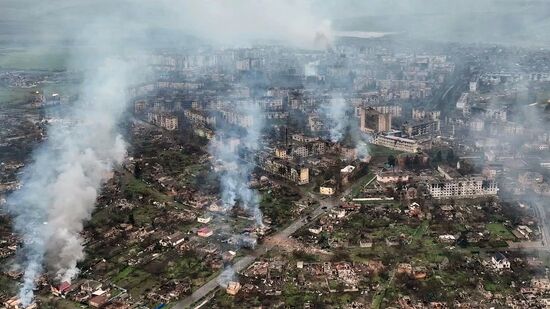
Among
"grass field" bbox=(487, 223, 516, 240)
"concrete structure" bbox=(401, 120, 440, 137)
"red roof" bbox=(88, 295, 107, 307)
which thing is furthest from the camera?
"concrete structure" bbox=(401, 120, 440, 137)

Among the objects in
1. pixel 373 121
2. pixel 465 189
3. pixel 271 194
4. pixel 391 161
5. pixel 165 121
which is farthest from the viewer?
pixel 165 121

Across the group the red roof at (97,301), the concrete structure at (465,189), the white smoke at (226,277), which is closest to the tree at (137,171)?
the white smoke at (226,277)

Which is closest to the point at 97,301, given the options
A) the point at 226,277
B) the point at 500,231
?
the point at 226,277

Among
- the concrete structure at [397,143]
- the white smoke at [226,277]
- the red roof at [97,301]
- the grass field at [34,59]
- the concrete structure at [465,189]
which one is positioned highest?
the grass field at [34,59]

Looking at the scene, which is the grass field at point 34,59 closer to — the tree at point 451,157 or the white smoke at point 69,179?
the white smoke at point 69,179

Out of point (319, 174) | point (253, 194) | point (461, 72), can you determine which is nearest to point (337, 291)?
point (253, 194)

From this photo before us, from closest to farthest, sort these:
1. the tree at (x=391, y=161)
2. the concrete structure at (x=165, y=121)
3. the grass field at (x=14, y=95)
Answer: the tree at (x=391, y=161), the concrete structure at (x=165, y=121), the grass field at (x=14, y=95)

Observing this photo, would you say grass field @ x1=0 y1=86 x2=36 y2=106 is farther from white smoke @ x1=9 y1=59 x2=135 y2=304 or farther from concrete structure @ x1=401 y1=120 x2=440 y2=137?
concrete structure @ x1=401 y1=120 x2=440 y2=137

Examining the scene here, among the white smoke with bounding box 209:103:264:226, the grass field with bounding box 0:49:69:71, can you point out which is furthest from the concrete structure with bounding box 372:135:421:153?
the grass field with bounding box 0:49:69:71

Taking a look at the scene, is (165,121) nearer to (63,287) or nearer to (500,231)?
(63,287)
